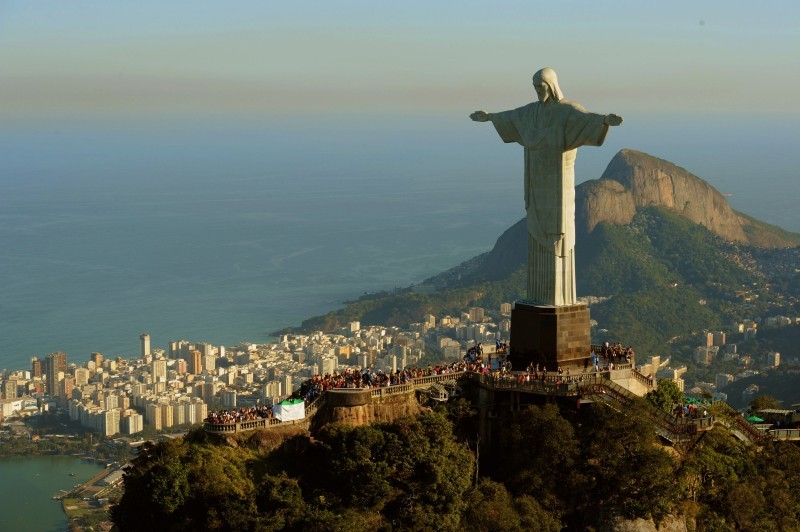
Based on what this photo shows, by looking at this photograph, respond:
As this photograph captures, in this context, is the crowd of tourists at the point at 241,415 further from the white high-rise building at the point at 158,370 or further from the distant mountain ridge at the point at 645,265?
the distant mountain ridge at the point at 645,265

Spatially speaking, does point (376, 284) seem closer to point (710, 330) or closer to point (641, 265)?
point (641, 265)

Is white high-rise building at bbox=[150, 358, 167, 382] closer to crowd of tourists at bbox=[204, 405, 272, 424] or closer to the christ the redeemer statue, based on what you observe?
crowd of tourists at bbox=[204, 405, 272, 424]

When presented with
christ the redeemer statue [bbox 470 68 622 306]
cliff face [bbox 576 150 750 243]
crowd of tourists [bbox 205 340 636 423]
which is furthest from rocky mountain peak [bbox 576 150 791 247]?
christ the redeemer statue [bbox 470 68 622 306]

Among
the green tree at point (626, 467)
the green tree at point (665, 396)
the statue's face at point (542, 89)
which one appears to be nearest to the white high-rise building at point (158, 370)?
the green tree at point (665, 396)

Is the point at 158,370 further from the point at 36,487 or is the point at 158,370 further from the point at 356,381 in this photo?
the point at 356,381

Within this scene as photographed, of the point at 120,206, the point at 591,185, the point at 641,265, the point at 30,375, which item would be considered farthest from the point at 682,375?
the point at 120,206
